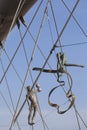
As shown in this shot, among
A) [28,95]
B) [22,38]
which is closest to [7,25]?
[22,38]

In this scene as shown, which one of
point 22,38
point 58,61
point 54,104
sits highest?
point 22,38

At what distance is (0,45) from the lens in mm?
9148

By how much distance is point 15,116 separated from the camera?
640 centimetres

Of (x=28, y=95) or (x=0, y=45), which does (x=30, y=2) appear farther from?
(x=28, y=95)

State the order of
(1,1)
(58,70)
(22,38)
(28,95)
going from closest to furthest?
1. (58,70)
2. (28,95)
3. (22,38)
4. (1,1)

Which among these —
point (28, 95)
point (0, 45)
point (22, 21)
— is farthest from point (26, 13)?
point (28, 95)

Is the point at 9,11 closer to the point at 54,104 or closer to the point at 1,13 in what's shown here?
the point at 1,13

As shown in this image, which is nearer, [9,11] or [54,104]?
[54,104]

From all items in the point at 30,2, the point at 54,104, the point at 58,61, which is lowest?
the point at 54,104

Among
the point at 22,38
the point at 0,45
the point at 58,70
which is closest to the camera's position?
the point at 58,70

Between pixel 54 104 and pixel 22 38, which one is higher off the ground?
pixel 22 38

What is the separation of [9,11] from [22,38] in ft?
2.85

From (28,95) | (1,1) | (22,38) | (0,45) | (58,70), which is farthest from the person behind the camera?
(0,45)

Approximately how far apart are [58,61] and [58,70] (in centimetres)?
11
